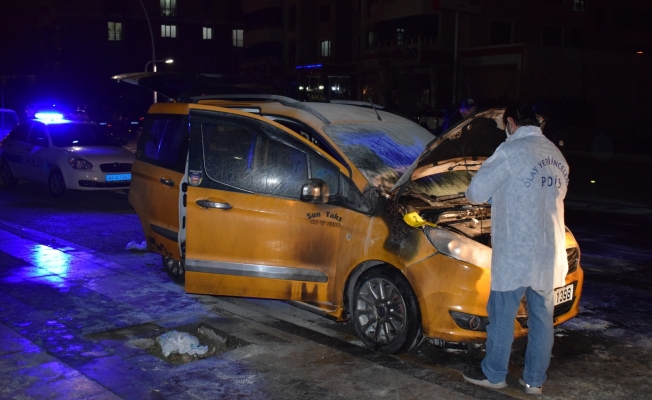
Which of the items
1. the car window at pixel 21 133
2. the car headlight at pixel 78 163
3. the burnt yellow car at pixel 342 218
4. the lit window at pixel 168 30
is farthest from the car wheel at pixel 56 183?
the lit window at pixel 168 30

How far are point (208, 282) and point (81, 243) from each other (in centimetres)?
436

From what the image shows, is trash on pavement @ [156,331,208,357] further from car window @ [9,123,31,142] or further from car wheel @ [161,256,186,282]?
car window @ [9,123,31,142]

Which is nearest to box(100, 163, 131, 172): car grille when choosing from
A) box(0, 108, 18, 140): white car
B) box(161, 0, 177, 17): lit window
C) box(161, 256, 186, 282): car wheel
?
box(161, 256, 186, 282): car wheel

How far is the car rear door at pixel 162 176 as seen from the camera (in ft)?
22.2

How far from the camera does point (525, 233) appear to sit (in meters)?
4.29

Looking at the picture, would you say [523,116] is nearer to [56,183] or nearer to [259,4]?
[56,183]

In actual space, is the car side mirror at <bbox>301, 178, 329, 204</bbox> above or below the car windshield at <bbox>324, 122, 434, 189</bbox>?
below

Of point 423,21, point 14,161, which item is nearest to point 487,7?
point 423,21

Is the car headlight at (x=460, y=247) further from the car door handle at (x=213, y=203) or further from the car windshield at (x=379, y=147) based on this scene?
the car door handle at (x=213, y=203)

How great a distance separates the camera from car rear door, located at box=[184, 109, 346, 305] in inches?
221

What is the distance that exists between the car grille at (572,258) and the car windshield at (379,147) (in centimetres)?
148

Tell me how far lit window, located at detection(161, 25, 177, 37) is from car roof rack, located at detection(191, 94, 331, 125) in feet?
219

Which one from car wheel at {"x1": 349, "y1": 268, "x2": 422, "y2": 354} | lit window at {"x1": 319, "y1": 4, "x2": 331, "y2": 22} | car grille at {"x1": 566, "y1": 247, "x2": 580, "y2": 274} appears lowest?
car wheel at {"x1": 349, "y1": 268, "x2": 422, "y2": 354}

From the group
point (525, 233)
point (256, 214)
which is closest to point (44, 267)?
point (256, 214)
